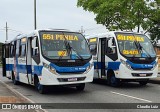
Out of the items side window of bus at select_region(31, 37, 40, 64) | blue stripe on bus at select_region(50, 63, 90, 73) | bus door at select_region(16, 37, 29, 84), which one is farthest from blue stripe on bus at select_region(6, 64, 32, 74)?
blue stripe on bus at select_region(50, 63, 90, 73)

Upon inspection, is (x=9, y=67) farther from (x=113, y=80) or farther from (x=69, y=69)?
(x=69, y=69)

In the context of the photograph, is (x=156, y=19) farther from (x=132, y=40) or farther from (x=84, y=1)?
(x=132, y=40)

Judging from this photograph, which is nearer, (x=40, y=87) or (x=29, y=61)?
(x=40, y=87)

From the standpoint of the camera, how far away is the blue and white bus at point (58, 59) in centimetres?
1435

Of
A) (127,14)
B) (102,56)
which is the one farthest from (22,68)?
(127,14)

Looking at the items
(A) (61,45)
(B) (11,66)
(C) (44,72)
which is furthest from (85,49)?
(B) (11,66)

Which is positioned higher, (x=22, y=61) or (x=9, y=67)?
(x=22, y=61)

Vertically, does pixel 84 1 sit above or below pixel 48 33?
above

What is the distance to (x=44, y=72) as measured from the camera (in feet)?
Result: 47.1

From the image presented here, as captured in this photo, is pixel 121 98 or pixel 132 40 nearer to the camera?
pixel 121 98

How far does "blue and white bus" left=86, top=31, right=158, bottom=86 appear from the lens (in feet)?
54.3

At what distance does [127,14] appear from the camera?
32.2m

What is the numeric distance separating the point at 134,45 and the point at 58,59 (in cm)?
427

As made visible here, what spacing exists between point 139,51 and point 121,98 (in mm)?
4233
